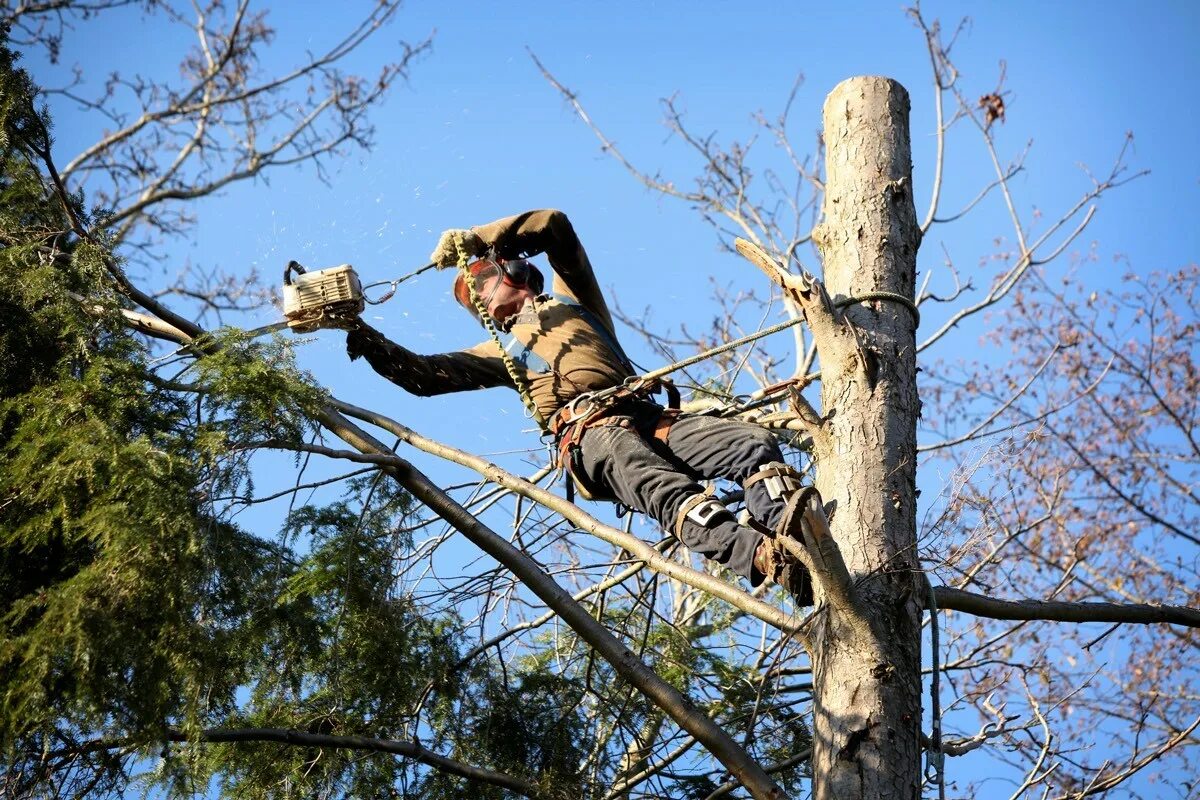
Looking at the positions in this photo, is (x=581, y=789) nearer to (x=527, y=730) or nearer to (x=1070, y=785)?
(x=527, y=730)

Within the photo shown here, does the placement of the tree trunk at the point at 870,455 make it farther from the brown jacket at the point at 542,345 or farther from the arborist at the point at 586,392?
the brown jacket at the point at 542,345

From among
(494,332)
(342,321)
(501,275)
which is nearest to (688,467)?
(494,332)

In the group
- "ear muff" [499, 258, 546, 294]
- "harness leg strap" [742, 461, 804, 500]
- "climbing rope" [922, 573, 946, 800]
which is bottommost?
"climbing rope" [922, 573, 946, 800]

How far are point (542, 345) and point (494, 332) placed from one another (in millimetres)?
213

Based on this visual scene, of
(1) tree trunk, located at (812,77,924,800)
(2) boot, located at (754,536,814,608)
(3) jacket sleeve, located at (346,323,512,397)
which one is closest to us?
(1) tree trunk, located at (812,77,924,800)

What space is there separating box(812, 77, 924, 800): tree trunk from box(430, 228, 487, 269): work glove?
1371 millimetres

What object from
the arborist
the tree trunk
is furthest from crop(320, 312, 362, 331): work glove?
the tree trunk

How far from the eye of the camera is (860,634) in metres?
3.96

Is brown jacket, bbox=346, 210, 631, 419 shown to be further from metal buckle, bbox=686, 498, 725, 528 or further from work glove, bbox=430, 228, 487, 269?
metal buckle, bbox=686, 498, 725, 528

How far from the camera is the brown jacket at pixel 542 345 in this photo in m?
5.22

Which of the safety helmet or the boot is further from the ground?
the safety helmet

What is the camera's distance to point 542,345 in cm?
529

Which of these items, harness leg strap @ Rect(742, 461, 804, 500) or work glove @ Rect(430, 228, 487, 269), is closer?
harness leg strap @ Rect(742, 461, 804, 500)

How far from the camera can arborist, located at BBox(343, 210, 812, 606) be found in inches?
173
